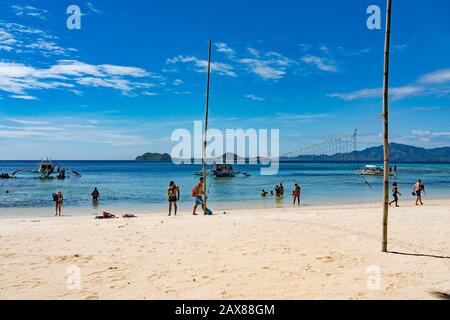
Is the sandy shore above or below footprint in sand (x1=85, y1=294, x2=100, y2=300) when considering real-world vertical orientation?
above

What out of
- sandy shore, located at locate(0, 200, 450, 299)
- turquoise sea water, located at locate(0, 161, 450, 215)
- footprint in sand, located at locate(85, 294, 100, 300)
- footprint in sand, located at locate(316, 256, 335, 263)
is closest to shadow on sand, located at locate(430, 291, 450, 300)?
sandy shore, located at locate(0, 200, 450, 299)

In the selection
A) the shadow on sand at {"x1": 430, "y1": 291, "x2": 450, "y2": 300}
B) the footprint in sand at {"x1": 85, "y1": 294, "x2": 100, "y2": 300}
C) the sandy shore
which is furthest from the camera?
the sandy shore

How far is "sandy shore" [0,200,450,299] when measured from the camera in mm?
6000

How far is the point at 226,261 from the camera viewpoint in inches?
308

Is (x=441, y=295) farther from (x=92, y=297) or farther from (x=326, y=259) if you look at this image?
(x=92, y=297)

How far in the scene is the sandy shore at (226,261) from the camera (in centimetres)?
600

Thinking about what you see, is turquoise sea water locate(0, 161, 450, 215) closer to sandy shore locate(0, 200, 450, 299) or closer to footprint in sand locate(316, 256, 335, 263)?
sandy shore locate(0, 200, 450, 299)

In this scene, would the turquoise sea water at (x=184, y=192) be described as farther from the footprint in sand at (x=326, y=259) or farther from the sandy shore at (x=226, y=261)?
the footprint in sand at (x=326, y=259)

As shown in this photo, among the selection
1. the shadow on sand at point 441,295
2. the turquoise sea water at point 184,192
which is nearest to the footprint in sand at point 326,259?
the shadow on sand at point 441,295

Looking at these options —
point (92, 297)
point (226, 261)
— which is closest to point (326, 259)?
point (226, 261)

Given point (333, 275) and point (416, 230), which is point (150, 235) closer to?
point (333, 275)

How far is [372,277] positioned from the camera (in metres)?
6.60
